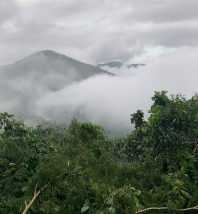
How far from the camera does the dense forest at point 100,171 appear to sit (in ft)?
29.7

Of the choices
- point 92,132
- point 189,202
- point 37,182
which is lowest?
point 189,202

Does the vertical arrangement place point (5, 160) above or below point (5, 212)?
above

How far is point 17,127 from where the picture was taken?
17172 millimetres

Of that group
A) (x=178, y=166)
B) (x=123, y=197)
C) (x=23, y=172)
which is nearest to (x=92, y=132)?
(x=178, y=166)

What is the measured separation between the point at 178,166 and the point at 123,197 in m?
6.95

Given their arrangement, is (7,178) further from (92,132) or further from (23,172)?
(92,132)

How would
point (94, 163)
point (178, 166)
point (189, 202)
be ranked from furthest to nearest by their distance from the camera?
point (178, 166) → point (94, 163) → point (189, 202)

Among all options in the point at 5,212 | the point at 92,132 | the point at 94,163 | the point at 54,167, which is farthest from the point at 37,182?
the point at 92,132

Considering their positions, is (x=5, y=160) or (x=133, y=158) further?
(x=133, y=158)

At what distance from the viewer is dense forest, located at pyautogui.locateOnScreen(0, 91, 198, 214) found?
905cm

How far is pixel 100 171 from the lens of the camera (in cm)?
1019

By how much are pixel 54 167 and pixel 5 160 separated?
12.5 feet

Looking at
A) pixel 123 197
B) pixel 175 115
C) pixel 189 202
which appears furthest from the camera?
pixel 175 115

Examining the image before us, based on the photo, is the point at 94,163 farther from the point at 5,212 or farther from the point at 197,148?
the point at 197,148
